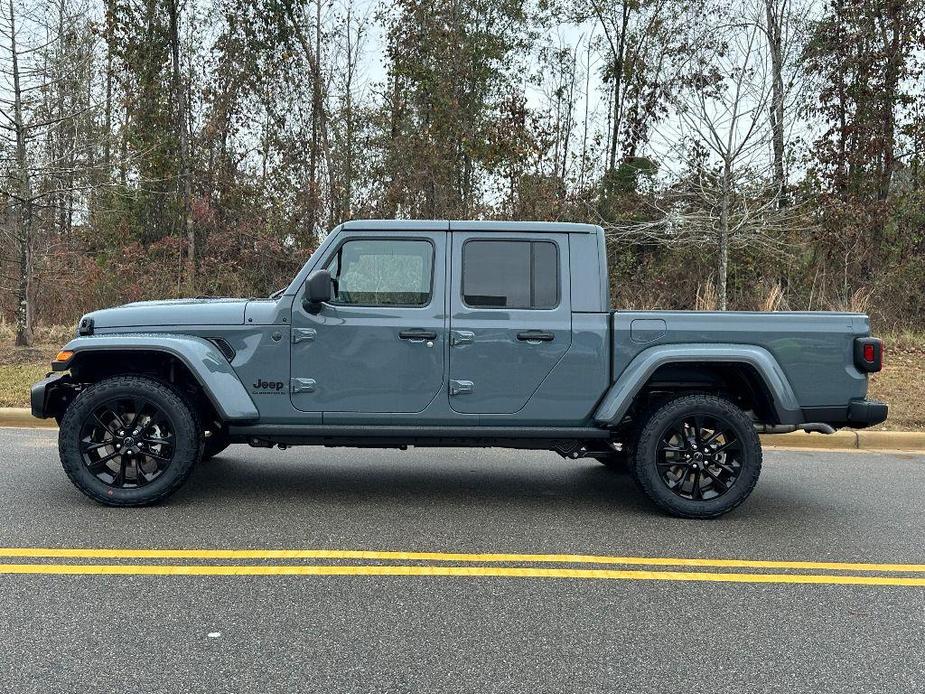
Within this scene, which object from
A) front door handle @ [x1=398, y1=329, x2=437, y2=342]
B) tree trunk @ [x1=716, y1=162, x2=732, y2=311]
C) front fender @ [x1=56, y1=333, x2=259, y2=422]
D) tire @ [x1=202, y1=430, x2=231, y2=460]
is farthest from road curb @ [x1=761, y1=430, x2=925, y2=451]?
tree trunk @ [x1=716, y1=162, x2=732, y2=311]

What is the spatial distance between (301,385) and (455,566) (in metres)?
1.70

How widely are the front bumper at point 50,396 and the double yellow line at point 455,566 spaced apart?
1206 millimetres

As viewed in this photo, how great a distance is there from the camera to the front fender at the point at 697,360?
5059 mm

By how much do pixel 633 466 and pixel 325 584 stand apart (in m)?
Result: 2.30

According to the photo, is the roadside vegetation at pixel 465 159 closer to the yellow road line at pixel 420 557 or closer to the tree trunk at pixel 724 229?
the tree trunk at pixel 724 229

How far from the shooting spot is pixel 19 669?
2.98m

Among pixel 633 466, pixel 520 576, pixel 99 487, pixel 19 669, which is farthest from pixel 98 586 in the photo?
pixel 633 466

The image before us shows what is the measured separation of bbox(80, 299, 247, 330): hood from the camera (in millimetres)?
5238

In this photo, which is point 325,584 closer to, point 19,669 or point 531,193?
point 19,669

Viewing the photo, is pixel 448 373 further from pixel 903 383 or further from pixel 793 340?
pixel 903 383

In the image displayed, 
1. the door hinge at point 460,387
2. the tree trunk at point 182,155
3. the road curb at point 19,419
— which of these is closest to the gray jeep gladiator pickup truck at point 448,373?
the door hinge at point 460,387

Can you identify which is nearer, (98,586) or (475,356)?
(98,586)

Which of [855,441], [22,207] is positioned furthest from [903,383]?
[22,207]

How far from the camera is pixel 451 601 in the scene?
374cm
